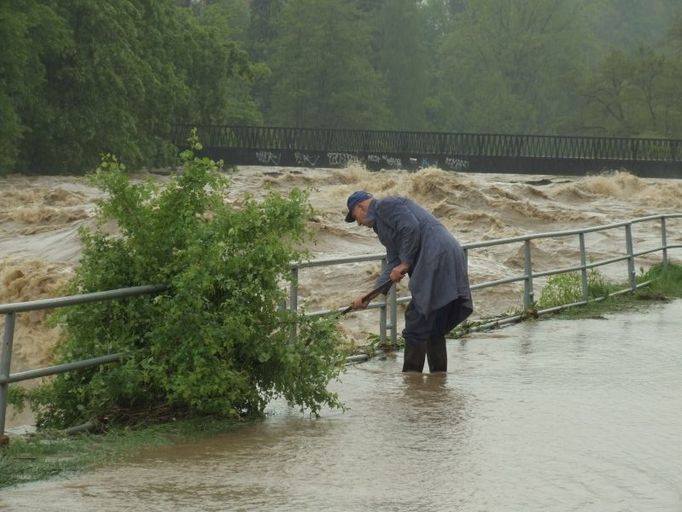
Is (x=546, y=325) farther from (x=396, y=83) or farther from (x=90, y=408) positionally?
(x=396, y=83)

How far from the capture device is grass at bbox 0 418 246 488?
7711mm

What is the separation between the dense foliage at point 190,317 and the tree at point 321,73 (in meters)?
82.4

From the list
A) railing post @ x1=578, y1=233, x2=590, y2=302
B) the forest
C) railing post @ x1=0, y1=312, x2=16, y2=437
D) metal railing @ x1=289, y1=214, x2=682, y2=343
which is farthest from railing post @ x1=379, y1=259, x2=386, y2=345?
the forest

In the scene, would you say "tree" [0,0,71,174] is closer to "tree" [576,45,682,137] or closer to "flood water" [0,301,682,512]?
"flood water" [0,301,682,512]

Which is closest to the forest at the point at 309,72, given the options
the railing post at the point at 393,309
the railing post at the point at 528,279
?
the railing post at the point at 528,279

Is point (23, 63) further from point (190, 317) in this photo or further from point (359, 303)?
point (190, 317)

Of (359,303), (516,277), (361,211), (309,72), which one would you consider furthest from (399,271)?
(309,72)

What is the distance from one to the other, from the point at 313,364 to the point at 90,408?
1.41 metres

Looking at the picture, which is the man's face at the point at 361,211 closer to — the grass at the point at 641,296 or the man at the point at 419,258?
the man at the point at 419,258

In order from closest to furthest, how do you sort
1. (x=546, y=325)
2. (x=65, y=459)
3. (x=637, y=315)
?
1. (x=65, y=459)
2. (x=546, y=325)
3. (x=637, y=315)

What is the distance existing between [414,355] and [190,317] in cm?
295

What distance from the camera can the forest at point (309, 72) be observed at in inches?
1961

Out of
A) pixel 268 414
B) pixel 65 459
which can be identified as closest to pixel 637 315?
pixel 268 414

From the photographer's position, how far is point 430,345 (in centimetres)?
1168
